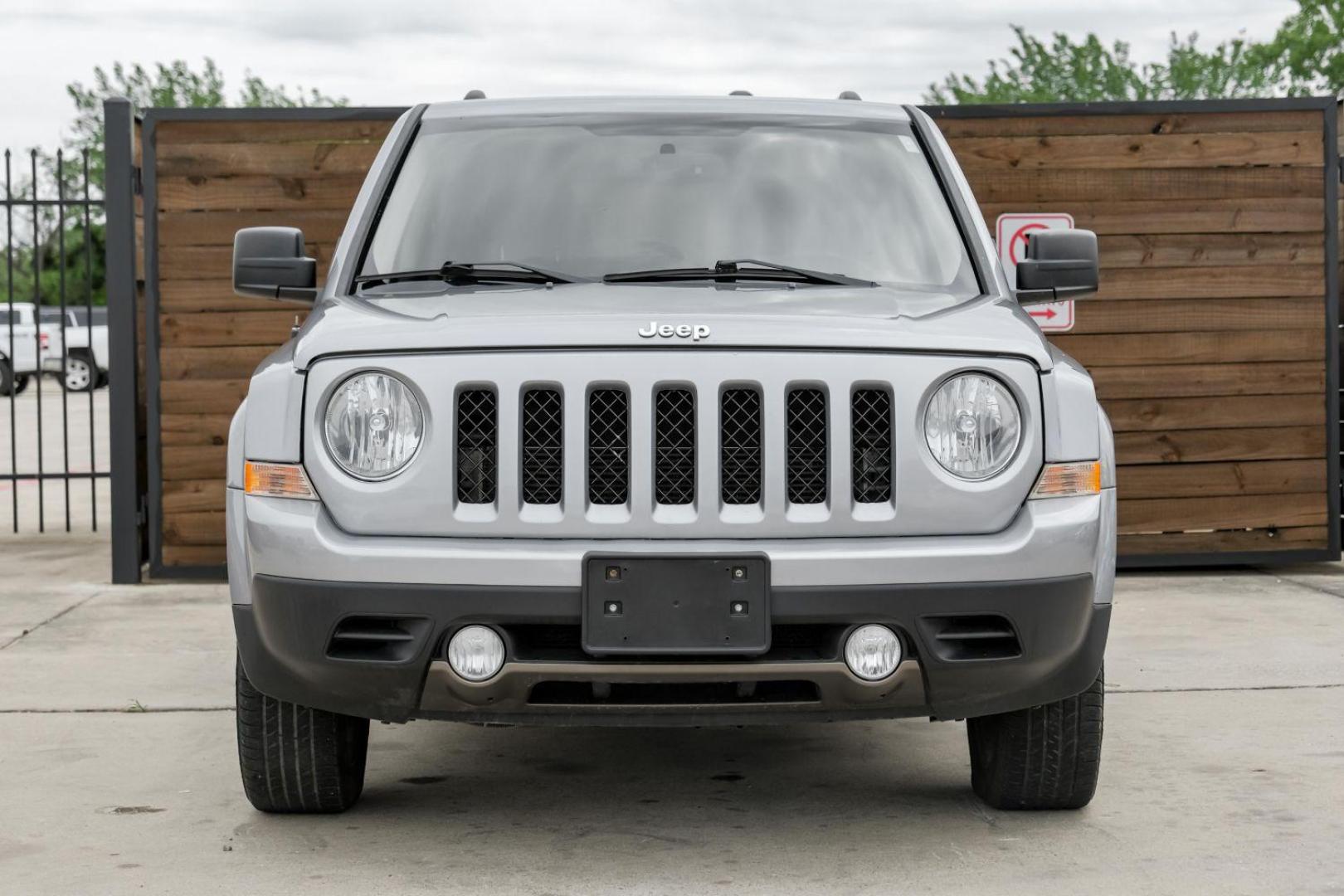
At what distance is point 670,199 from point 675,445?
125 cm

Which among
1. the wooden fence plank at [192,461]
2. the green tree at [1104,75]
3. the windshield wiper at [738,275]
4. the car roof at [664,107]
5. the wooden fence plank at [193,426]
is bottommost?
the wooden fence plank at [192,461]

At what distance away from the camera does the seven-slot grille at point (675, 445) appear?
395cm

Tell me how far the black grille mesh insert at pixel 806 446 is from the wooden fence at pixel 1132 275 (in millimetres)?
5344

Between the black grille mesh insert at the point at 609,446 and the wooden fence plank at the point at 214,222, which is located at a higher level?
the wooden fence plank at the point at 214,222

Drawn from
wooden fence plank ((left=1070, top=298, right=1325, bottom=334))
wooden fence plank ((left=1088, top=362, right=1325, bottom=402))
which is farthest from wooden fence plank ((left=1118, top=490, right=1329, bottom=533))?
wooden fence plank ((left=1070, top=298, right=1325, bottom=334))

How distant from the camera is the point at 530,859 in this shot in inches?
168

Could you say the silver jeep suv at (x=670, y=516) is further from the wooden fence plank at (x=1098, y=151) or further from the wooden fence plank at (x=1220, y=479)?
the wooden fence plank at (x=1220, y=479)

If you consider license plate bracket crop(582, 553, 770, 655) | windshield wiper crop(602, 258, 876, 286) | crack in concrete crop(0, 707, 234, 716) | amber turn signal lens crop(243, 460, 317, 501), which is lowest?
crack in concrete crop(0, 707, 234, 716)

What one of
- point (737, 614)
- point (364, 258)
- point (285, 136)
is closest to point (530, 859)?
point (737, 614)

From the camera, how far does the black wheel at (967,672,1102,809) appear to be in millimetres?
4410

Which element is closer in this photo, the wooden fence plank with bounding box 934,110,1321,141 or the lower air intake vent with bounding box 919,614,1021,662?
the lower air intake vent with bounding box 919,614,1021,662

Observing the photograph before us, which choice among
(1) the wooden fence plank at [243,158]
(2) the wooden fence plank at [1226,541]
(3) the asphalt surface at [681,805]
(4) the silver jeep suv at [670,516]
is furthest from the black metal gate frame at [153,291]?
(4) the silver jeep suv at [670,516]

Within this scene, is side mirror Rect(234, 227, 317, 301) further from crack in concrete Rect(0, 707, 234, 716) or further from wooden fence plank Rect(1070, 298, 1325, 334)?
wooden fence plank Rect(1070, 298, 1325, 334)

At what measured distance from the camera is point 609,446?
3969 millimetres
